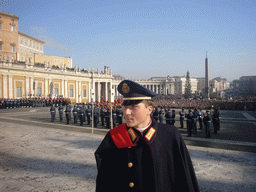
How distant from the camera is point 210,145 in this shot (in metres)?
9.97

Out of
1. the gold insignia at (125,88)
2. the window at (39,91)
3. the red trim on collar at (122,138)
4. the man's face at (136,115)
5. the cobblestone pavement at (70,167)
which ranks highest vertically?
the window at (39,91)

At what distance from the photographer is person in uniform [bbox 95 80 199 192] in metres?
2.11

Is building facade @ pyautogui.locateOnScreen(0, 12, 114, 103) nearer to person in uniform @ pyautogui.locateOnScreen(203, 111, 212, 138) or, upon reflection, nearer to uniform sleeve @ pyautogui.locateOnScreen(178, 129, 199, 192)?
person in uniform @ pyautogui.locateOnScreen(203, 111, 212, 138)

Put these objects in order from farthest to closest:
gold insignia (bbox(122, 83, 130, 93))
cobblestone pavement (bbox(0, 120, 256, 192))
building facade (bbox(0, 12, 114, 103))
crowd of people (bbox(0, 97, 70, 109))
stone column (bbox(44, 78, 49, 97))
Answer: stone column (bbox(44, 78, 49, 97)) → building facade (bbox(0, 12, 114, 103)) → crowd of people (bbox(0, 97, 70, 109)) → cobblestone pavement (bbox(0, 120, 256, 192)) → gold insignia (bbox(122, 83, 130, 93))

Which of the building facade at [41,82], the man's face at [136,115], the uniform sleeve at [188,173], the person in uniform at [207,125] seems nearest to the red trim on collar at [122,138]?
the man's face at [136,115]

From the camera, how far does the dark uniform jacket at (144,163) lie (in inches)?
83.0

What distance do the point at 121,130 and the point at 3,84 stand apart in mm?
36657

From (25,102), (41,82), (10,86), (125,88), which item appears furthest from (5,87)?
(125,88)

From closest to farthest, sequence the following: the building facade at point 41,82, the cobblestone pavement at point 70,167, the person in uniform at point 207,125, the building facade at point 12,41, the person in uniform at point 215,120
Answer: the cobblestone pavement at point 70,167 < the person in uniform at point 207,125 < the person in uniform at point 215,120 < the building facade at point 41,82 < the building facade at point 12,41

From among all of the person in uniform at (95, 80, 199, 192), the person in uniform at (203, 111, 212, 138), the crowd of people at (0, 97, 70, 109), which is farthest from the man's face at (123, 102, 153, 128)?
the crowd of people at (0, 97, 70, 109)

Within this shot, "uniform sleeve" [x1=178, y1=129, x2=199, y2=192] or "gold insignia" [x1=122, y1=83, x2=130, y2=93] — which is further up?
"gold insignia" [x1=122, y1=83, x2=130, y2=93]

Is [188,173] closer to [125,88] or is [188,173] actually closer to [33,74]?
[125,88]

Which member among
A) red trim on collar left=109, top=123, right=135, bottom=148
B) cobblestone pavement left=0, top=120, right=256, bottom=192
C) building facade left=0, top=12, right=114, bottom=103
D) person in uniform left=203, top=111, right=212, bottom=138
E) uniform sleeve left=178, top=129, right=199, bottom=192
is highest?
building facade left=0, top=12, right=114, bottom=103

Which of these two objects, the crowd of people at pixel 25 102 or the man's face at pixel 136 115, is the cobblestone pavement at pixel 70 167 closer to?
the man's face at pixel 136 115
